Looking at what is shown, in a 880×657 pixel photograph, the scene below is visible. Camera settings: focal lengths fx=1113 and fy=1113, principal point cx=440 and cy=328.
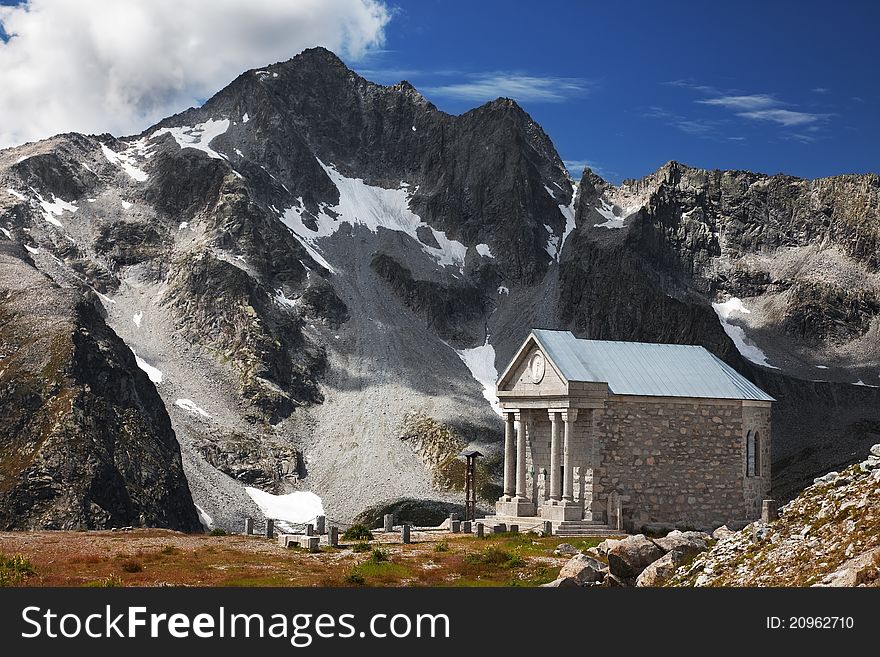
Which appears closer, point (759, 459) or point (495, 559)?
point (495, 559)

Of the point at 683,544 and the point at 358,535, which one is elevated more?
the point at 683,544

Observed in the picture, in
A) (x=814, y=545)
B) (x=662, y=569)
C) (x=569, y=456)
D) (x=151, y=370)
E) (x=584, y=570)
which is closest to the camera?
(x=814, y=545)

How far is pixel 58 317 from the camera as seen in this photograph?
436 feet

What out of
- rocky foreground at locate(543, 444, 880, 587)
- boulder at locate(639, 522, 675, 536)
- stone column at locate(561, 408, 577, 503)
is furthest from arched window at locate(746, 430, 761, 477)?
rocky foreground at locate(543, 444, 880, 587)

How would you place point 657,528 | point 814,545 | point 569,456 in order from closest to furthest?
point 814,545 < point 657,528 < point 569,456

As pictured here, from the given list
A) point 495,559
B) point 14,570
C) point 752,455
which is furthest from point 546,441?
point 14,570

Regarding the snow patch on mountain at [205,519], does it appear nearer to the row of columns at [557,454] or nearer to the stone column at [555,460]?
the row of columns at [557,454]

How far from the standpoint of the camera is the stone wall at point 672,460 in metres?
55.7

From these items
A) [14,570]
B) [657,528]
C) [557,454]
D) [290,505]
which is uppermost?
Answer: [557,454]

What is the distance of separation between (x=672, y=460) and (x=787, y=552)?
3160 centimetres

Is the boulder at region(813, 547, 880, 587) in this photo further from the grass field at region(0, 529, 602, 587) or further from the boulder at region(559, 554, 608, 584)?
the grass field at region(0, 529, 602, 587)

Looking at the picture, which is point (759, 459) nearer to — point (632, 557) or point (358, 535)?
point (358, 535)

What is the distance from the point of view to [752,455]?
5888 centimetres
